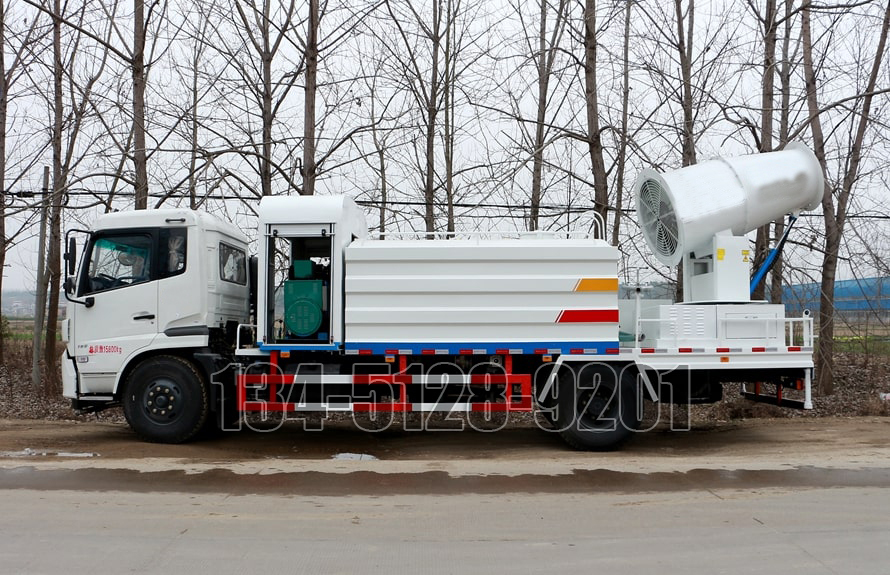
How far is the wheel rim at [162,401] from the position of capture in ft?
30.2

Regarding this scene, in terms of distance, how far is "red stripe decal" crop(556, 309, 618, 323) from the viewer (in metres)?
8.92

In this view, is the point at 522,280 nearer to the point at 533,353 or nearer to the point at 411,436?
the point at 533,353

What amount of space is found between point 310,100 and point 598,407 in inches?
316

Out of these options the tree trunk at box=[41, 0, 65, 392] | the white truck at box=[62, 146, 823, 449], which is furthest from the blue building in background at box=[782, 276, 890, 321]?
the tree trunk at box=[41, 0, 65, 392]

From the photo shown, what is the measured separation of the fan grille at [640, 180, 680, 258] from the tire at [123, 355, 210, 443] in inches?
248

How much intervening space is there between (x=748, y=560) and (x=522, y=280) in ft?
14.8

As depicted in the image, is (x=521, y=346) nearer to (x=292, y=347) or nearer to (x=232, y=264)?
(x=292, y=347)

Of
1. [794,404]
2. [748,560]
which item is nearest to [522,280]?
[794,404]

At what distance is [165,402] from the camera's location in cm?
923

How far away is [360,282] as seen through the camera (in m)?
8.85

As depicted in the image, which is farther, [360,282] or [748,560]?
[360,282]

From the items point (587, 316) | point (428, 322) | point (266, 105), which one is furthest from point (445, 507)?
point (266, 105)

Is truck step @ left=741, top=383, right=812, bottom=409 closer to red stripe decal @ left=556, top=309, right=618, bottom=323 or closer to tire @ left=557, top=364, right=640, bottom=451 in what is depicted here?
tire @ left=557, top=364, right=640, bottom=451

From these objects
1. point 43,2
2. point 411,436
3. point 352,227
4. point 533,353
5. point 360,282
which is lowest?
point 411,436
